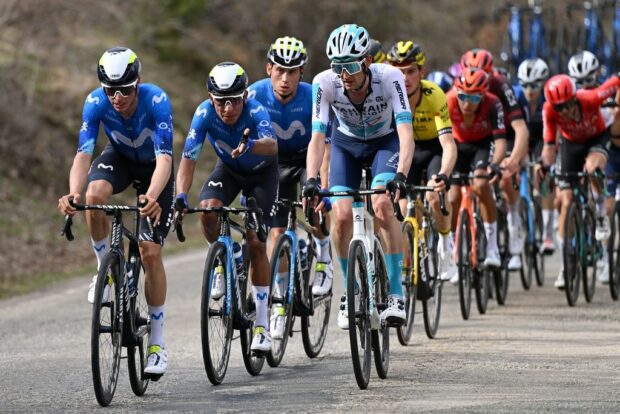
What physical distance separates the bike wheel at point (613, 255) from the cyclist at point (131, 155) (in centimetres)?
630

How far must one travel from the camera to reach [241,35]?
122ft

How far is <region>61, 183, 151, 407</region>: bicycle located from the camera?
8.11m

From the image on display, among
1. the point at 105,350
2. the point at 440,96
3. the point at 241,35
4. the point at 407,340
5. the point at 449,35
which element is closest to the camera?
the point at 105,350

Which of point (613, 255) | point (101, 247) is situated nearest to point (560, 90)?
point (613, 255)

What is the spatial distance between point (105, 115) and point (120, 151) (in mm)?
292

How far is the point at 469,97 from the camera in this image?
13297mm

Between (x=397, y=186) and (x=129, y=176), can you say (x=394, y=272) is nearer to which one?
(x=397, y=186)

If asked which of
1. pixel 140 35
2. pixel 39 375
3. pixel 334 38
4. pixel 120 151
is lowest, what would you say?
pixel 39 375

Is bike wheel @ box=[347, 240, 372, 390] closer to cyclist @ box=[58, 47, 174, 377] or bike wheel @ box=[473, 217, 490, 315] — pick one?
cyclist @ box=[58, 47, 174, 377]

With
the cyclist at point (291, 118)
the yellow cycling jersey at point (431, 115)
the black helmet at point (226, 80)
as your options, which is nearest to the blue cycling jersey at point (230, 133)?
the black helmet at point (226, 80)

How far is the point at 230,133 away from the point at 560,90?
5.03 m

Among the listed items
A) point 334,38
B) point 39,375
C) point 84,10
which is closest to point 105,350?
point 39,375

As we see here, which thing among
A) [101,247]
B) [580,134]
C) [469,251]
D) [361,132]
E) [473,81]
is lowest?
[469,251]

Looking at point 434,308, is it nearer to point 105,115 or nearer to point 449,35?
point 105,115
